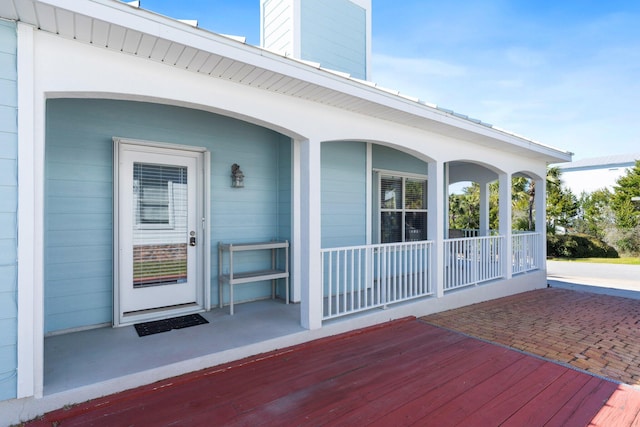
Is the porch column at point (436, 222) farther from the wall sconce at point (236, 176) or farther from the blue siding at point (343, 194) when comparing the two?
→ the wall sconce at point (236, 176)

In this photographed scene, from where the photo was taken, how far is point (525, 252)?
676cm

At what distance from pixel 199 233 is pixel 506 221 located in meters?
5.32

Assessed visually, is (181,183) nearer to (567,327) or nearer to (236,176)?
(236,176)

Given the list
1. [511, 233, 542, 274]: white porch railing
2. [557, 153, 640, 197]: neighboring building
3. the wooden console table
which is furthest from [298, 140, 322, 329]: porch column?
[557, 153, 640, 197]: neighboring building

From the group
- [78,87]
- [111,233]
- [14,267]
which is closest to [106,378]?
[14,267]

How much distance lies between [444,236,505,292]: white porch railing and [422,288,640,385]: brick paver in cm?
43

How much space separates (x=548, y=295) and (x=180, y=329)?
6434mm

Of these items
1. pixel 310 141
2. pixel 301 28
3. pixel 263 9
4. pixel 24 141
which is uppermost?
pixel 263 9

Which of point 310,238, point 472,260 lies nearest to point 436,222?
point 472,260

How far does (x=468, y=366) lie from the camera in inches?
124

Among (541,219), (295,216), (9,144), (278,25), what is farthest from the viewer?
(541,219)

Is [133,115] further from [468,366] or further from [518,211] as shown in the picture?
[518,211]

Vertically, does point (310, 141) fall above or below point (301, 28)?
below

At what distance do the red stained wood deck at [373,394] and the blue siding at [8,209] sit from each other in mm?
462
